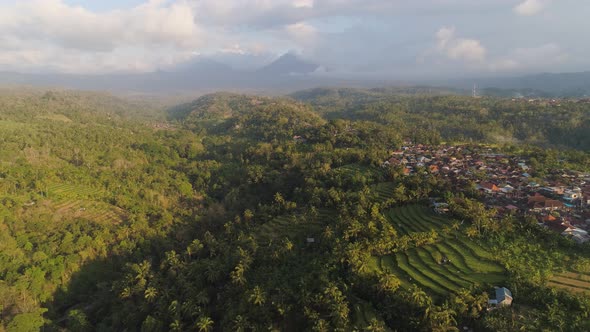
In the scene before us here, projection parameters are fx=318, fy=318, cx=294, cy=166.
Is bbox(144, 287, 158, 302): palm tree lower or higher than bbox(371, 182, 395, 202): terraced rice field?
lower

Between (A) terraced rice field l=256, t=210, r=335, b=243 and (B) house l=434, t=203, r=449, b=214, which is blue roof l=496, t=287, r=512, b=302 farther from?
(A) terraced rice field l=256, t=210, r=335, b=243

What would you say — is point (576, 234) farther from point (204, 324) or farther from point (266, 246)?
point (204, 324)

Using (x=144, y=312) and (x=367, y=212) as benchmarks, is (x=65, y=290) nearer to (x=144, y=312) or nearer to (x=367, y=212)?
(x=144, y=312)

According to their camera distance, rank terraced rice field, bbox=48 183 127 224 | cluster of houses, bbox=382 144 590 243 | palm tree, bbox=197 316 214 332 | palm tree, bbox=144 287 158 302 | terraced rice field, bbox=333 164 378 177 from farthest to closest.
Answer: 1. terraced rice field, bbox=333 164 378 177
2. terraced rice field, bbox=48 183 127 224
3. cluster of houses, bbox=382 144 590 243
4. palm tree, bbox=144 287 158 302
5. palm tree, bbox=197 316 214 332

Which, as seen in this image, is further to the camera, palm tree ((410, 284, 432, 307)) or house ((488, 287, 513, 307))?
house ((488, 287, 513, 307))

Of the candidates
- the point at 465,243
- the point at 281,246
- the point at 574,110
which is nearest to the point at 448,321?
the point at 465,243

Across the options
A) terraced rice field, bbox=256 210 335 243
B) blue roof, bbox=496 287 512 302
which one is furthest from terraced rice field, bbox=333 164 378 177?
blue roof, bbox=496 287 512 302

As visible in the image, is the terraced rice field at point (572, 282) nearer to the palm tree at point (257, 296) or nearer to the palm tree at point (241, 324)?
the palm tree at point (257, 296)
